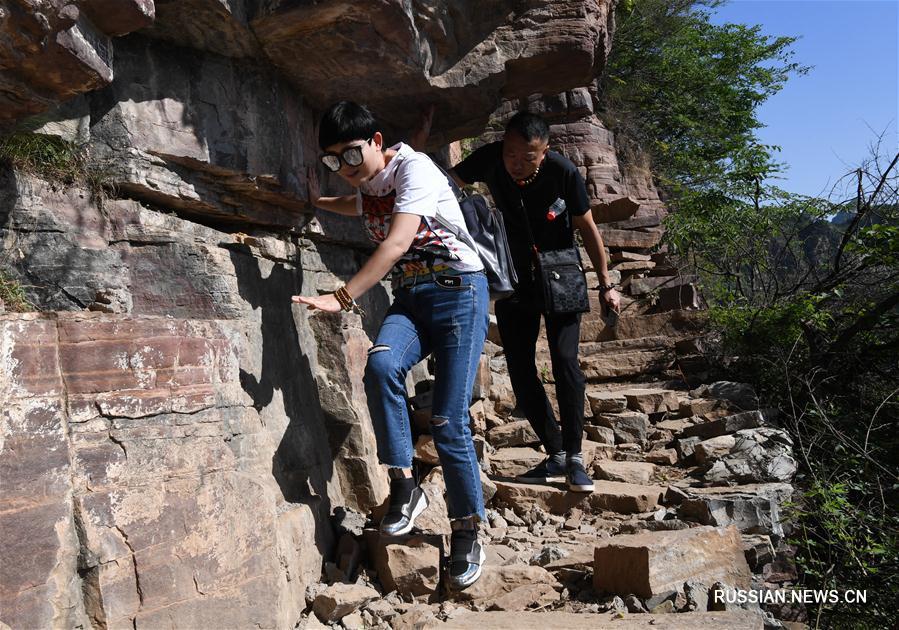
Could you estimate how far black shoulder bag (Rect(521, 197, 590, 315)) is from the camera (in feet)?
12.4

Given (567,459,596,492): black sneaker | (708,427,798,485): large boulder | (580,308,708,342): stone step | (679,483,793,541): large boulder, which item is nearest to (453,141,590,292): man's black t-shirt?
(567,459,596,492): black sneaker

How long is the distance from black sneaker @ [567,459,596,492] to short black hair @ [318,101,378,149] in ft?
6.40

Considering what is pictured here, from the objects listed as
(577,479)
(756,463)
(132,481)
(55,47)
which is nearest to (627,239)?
(756,463)

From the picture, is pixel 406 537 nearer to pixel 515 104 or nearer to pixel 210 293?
Result: pixel 210 293

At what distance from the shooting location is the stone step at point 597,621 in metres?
2.54

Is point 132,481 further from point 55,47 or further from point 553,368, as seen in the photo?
point 553,368

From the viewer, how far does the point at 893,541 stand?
3.90 metres

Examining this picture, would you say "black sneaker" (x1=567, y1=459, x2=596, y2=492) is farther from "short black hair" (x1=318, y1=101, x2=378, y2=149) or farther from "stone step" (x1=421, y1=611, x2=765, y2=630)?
"short black hair" (x1=318, y1=101, x2=378, y2=149)

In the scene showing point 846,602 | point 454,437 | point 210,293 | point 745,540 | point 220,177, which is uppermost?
point 220,177

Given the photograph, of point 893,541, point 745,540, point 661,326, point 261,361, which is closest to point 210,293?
point 261,361

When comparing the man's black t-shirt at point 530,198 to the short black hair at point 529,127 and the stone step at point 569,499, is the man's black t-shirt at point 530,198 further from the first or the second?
the stone step at point 569,499

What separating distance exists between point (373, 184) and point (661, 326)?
449 centimetres

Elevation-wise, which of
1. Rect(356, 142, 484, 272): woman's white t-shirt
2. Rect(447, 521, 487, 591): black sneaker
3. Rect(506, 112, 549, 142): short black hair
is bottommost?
Rect(447, 521, 487, 591): black sneaker

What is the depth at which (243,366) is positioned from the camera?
3121 mm
